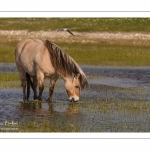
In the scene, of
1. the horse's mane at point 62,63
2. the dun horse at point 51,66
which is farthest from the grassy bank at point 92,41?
the horse's mane at point 62,63

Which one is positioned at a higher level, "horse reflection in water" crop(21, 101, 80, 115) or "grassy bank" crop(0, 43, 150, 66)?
"horse reflection in water" crop(21, 101, 80, 115)

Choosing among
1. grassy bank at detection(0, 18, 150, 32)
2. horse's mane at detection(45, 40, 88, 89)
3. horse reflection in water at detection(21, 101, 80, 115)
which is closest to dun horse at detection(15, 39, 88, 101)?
horse's mane at detection(45, 40, 88, 89)

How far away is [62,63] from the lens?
53.7 ft

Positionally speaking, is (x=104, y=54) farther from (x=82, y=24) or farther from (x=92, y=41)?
(x=82, y=24)

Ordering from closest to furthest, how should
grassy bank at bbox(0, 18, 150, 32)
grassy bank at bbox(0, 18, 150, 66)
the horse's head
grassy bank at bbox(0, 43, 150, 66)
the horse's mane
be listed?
the horse's head
the horse's mane
grassy bank at bbox(0, 43, 150, 66)
grassy bank at bbox(0, 18, 150, 66)
grassy bank at bbox(0, 18, 150, 32)

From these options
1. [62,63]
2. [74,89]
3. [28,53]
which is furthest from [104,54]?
[74,89]

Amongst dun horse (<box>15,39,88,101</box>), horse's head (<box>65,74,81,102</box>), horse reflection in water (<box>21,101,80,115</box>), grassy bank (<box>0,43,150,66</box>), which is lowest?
grassy bank (<box>0,43,150,66</box>)

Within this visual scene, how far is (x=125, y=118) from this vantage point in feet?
47.0

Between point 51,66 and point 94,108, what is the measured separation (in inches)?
81.4

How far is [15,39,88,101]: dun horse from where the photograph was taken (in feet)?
53.0

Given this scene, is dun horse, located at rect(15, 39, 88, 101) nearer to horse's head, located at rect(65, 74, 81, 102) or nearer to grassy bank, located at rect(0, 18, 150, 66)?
horse's head, located at rect(65, 74, 81, 102)

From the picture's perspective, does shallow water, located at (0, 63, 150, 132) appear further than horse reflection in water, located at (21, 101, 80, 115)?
No

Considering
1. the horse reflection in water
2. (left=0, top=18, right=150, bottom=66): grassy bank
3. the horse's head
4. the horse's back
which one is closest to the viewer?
the horse reflection in water

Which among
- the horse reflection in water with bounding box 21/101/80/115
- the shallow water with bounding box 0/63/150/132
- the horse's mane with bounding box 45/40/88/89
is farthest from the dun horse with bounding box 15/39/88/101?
the shallow water with bounding box 0/63/150/132
